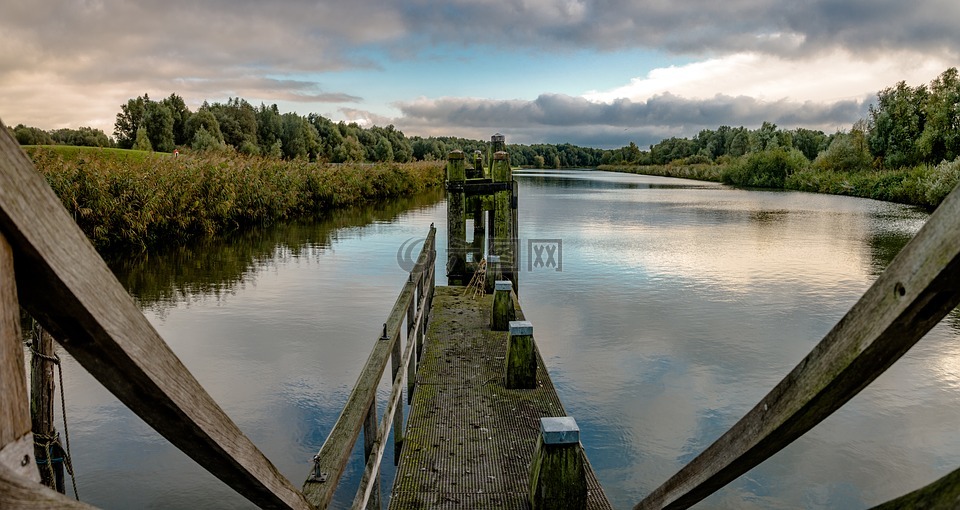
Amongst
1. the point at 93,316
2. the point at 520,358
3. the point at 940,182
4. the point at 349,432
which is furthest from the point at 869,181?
the point at 93,316

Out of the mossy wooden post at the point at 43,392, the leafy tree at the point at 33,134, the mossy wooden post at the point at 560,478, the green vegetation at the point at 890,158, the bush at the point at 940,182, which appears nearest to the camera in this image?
the mossy wooden post at the point at 43,392

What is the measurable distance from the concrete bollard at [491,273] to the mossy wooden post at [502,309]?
75.0 inches

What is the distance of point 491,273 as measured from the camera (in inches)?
427

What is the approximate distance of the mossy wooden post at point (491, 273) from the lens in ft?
34.7

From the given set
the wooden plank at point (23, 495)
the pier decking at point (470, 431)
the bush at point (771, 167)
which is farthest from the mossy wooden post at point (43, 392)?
the bush at point (771, 167)

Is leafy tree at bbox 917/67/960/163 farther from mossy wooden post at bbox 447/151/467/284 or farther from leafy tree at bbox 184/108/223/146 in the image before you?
leafy tree at bbox 184/108/223/146

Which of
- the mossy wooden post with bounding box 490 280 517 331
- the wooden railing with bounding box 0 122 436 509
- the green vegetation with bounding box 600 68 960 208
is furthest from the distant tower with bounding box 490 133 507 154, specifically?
the green vegetation with bounding box 600 68 960 208

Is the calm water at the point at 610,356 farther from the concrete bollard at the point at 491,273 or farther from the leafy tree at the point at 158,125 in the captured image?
the leafy tree at the point at 158,125

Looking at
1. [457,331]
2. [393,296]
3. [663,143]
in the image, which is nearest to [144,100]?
[393,296]

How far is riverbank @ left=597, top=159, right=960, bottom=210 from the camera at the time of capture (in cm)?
3031

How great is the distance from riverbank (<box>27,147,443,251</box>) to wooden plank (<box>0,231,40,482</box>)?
15.8m

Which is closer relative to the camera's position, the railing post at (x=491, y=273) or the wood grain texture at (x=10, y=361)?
the wood grain texture at (x=10, y=361)

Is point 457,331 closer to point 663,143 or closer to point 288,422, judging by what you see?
point 288,422

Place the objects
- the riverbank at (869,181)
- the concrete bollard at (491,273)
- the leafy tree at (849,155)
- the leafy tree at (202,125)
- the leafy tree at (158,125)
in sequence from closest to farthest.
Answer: the concrete bollard at (491,273) < the riverbank at (869,181) < the leafy tree at (849,155) < the leafy tree at (158,125) < the leafy tree at (202,125)
